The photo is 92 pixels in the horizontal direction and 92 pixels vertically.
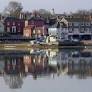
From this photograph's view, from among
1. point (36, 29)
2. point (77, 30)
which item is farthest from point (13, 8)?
point (77, 30)

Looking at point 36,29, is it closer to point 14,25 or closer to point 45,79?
point 14,25

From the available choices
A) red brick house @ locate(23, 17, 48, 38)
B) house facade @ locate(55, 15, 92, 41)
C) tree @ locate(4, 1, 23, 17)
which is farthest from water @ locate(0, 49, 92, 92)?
tree @ locate(4, 1, 23, 17)

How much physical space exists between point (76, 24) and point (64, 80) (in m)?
58.8

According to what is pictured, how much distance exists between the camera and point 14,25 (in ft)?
268

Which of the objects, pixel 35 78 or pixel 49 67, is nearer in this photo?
pixel 35 78

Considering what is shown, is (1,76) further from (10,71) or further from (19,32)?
(19,32)

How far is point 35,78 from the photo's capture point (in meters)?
26.5

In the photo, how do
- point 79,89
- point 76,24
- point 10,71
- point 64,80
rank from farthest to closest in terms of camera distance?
point 76,24, point 10,71, point 64,80, point 79,89

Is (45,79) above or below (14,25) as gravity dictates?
below

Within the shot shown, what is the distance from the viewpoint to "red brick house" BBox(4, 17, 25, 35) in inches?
3209

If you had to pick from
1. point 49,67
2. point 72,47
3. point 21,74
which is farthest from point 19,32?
point 21,74

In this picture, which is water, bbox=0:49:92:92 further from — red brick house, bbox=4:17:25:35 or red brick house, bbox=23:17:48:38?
red brick house, bbox=4:17:25:35

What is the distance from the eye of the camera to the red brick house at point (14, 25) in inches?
3209

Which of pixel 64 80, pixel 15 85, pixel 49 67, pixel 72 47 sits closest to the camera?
pixel 15 85
